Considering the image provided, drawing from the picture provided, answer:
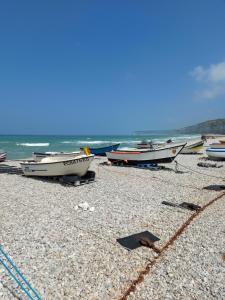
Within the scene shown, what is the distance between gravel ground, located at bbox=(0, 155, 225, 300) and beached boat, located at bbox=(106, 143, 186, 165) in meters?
4.74

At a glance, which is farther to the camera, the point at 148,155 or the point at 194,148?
the point at 194,148

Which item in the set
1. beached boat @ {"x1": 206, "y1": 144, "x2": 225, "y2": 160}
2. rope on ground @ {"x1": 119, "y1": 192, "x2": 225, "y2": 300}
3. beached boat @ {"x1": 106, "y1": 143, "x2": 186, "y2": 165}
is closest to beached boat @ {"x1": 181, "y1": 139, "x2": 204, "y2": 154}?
beached boat @ {"x1": 206, "y1": 144, "x2": 225, "y2": 160}

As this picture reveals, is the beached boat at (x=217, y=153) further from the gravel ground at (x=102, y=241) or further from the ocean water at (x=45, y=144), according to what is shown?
the ocean water at (x=45, y=144)

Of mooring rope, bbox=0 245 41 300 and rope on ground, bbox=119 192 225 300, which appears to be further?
rope on ground, bbox=119 192 225 300

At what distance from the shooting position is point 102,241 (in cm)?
482

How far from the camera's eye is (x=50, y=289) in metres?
3.41

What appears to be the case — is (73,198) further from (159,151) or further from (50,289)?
(159,151)

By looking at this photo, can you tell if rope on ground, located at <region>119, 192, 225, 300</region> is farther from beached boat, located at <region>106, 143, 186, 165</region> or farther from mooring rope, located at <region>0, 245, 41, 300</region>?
beached boat, located at <region>106, 143, 186, 165</region>

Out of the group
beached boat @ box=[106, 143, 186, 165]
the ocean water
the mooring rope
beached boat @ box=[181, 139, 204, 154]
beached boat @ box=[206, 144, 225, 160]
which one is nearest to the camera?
the mooring rope

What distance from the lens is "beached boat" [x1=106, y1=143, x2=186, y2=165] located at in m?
13.7

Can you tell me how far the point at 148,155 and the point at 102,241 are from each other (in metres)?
9.92

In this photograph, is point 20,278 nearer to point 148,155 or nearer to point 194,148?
point 148,155

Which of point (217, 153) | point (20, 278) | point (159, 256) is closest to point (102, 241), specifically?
point (159, 256)

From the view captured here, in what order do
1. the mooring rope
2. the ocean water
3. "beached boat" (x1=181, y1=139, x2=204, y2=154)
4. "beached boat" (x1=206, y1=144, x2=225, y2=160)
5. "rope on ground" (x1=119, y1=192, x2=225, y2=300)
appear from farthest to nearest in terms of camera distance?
the ocean water < "beached boat" (x1=181, y1=139, x2=204, y2=154) < "beached boat" (x1=206, y1=144, x2=225, y2=160) < "rope on ground" (x1=119, y1=192, x2=225, y2=300) < the mooring rope
